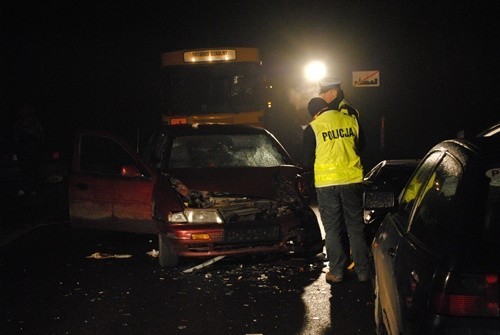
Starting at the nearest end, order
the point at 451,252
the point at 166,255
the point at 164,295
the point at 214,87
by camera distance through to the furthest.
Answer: the point at 451,252 < the point at 164,295 < the point at 166,255 < the point at 214,87

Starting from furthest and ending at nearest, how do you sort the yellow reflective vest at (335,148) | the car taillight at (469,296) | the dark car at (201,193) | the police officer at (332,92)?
the dark car at (201,193) → the police officer at (332,92) → the yellow reflective vest at (335,148) → the car taillight at (469,296)

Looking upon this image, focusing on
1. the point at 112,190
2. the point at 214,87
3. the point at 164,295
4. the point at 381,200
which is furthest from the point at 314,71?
the point at 381,200

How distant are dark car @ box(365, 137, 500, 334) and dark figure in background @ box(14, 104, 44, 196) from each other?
12.3m

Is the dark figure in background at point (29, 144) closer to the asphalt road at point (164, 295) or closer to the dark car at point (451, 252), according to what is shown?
the asphalt road at point (164, 295)

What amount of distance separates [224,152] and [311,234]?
1835 mm

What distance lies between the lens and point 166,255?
8.21 m

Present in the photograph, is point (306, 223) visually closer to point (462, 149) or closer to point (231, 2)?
point (462, 149)

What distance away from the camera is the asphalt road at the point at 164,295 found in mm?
6047

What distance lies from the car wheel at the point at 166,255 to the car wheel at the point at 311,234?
135 centimetres

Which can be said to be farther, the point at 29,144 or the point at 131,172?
the point at 29,144

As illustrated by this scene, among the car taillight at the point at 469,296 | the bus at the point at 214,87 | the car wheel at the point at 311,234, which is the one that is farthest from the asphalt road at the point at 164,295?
the bus at the point at 214,87

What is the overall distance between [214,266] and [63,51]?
36.1 metres

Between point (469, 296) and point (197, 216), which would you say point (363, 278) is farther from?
point (469, 296)

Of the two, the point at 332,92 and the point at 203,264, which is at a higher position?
the point at 332,92
